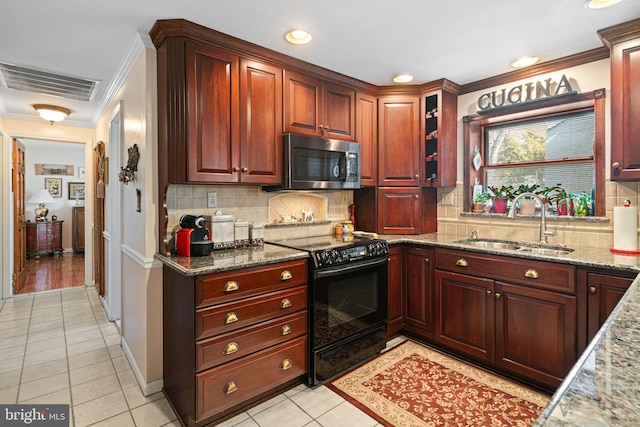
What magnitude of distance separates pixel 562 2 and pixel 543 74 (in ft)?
3.29

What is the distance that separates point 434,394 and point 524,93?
2509mm

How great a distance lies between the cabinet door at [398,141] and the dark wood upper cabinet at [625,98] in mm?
1460

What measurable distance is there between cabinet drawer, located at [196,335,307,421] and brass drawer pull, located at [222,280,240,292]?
43cm

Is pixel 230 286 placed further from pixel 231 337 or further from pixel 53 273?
pixel 53 273

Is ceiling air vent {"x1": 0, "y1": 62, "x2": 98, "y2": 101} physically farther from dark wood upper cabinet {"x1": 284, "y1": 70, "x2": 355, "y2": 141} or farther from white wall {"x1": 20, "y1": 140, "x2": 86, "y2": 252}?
white wall {"x1": 20, "y1": 140, "x2": 86, "y2": 252}

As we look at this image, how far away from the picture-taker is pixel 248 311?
6.81ft

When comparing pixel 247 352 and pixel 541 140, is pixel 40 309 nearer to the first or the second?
pixel 247 352

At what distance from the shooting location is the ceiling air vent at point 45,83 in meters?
2.94

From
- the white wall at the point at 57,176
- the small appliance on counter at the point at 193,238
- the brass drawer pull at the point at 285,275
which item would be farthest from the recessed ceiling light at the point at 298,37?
the white wall at the point at 57,176

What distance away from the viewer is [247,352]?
6.82ft

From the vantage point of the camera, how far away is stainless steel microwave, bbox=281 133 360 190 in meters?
2.67

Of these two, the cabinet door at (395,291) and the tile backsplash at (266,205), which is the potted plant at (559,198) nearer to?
the cabinet door at (395,291)

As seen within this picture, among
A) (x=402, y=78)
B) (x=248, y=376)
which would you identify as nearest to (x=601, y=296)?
(x=248, y=376)

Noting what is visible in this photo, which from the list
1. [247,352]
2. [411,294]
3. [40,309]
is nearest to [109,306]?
[40,309]
